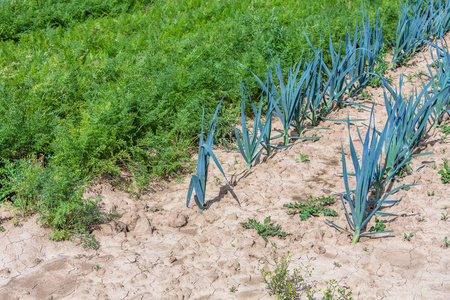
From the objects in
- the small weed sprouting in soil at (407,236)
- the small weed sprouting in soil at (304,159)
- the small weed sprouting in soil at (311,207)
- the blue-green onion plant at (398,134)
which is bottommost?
the small weed sprouting in soil at (407,236)

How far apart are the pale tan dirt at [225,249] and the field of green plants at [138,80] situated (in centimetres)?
23

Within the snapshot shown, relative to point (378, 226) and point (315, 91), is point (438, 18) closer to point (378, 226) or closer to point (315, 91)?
point (315, 91)

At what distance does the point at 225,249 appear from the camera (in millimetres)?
3096

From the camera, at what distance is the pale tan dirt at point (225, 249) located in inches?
107

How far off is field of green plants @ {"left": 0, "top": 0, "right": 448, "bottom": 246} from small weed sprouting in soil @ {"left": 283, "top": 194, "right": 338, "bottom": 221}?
25.3 inches

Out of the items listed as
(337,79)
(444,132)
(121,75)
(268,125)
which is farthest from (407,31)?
(121,75)

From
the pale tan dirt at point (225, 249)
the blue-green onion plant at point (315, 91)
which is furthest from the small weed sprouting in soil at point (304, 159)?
the blue-green onion plant at point (315, 91)

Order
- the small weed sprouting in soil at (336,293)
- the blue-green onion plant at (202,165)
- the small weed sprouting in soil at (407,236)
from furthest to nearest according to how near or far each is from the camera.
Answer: the blue-green onion plant at (202,165), the small weed sprouting in soil at (407,236), the small weed sprouting in soil at (336,293)

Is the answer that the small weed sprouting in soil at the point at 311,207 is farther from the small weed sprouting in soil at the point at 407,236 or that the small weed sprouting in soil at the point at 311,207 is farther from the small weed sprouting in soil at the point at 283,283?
the small weed sprouting in soil at the point at 283,283

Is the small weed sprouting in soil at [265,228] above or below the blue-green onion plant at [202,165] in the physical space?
below

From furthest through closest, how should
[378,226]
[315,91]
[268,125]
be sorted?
[315,91] < [268,125] < [378,226]

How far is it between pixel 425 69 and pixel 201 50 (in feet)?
8.88

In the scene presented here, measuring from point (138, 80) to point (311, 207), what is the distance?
6.83 ft

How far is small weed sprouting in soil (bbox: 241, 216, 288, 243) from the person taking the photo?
10.5 feet
